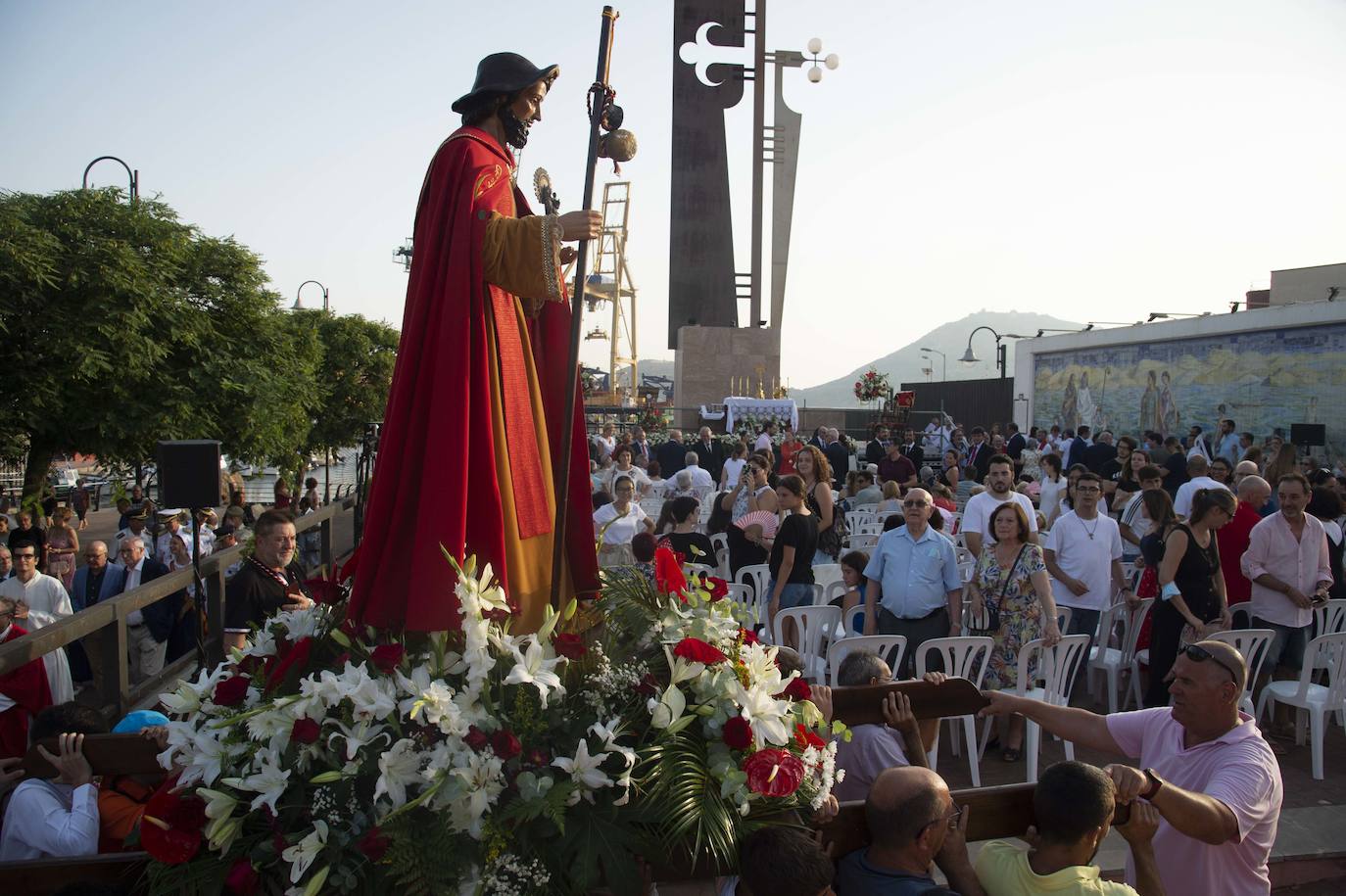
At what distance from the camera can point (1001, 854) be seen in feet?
8.94

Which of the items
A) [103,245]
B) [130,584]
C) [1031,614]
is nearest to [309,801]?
[1031,614]

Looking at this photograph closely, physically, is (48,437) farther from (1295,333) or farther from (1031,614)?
(1295,333)

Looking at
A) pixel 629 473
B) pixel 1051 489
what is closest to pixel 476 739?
pixel 629 473

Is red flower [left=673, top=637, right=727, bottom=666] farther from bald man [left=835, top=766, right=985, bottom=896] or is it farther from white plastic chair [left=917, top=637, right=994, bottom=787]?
white plastic chair [left=917, top=637, right=994, bottom=787]

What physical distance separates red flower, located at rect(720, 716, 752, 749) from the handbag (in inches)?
155

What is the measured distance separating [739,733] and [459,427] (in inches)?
42.1

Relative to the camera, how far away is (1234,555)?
270 inches


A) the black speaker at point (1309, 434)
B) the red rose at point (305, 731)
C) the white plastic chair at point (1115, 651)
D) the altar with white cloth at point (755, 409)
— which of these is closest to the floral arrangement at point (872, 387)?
the altar with white cloth at point (755, 409)

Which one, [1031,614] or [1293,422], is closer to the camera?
[1031,614]

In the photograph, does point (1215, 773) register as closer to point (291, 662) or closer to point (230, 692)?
point (291, 662)

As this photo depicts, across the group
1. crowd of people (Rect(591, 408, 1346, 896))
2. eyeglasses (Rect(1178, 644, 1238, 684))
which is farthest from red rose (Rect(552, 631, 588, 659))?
eyeglasses (Rect(1178, 644, 1238, 684))

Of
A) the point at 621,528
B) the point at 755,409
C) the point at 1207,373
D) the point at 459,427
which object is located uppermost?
the point at 1207,373

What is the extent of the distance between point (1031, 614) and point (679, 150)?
22.9m

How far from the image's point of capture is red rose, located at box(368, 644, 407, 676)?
2207 mm
